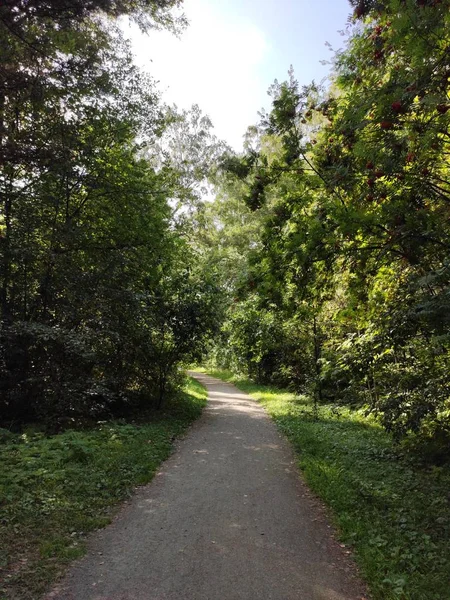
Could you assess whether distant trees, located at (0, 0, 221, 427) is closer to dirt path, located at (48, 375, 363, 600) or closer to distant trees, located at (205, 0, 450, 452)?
dirt path, located at (48, 375, 363, 600)

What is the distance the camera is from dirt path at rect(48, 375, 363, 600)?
143 inches

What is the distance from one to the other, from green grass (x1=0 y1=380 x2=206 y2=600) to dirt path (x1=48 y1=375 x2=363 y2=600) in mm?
236

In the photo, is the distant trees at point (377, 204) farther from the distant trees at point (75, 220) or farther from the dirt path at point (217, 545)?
the distant trees at point (75, 220)

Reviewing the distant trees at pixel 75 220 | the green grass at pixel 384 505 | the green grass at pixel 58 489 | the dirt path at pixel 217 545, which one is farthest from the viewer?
the distant trees at pixel 75 220

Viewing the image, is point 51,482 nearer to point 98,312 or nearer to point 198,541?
point 198,541

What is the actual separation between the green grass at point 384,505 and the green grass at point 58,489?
2810 millimetres

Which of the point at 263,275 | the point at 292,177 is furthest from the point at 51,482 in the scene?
the point at 292,177

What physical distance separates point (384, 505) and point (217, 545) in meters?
2.33

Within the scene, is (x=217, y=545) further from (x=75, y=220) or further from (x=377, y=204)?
(x=75, y=220)

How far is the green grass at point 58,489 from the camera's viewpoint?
393 cm

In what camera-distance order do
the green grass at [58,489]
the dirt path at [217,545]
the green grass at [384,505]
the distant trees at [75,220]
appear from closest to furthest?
1. the dirt path at [217,545]
2. the green grass at [384,505]
3. the green grass at [58,489]
4. the distant trees at [75,220]

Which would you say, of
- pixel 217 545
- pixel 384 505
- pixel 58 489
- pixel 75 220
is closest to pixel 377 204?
pixel 384 505

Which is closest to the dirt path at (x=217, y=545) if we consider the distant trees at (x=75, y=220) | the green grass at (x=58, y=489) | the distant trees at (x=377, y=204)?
the green grass at (x=58, y=489)

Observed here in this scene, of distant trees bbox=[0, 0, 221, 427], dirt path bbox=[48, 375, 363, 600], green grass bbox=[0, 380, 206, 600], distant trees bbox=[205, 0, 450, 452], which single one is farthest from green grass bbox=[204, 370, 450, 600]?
distant trees bbox=[0, 0, 221, 427]
